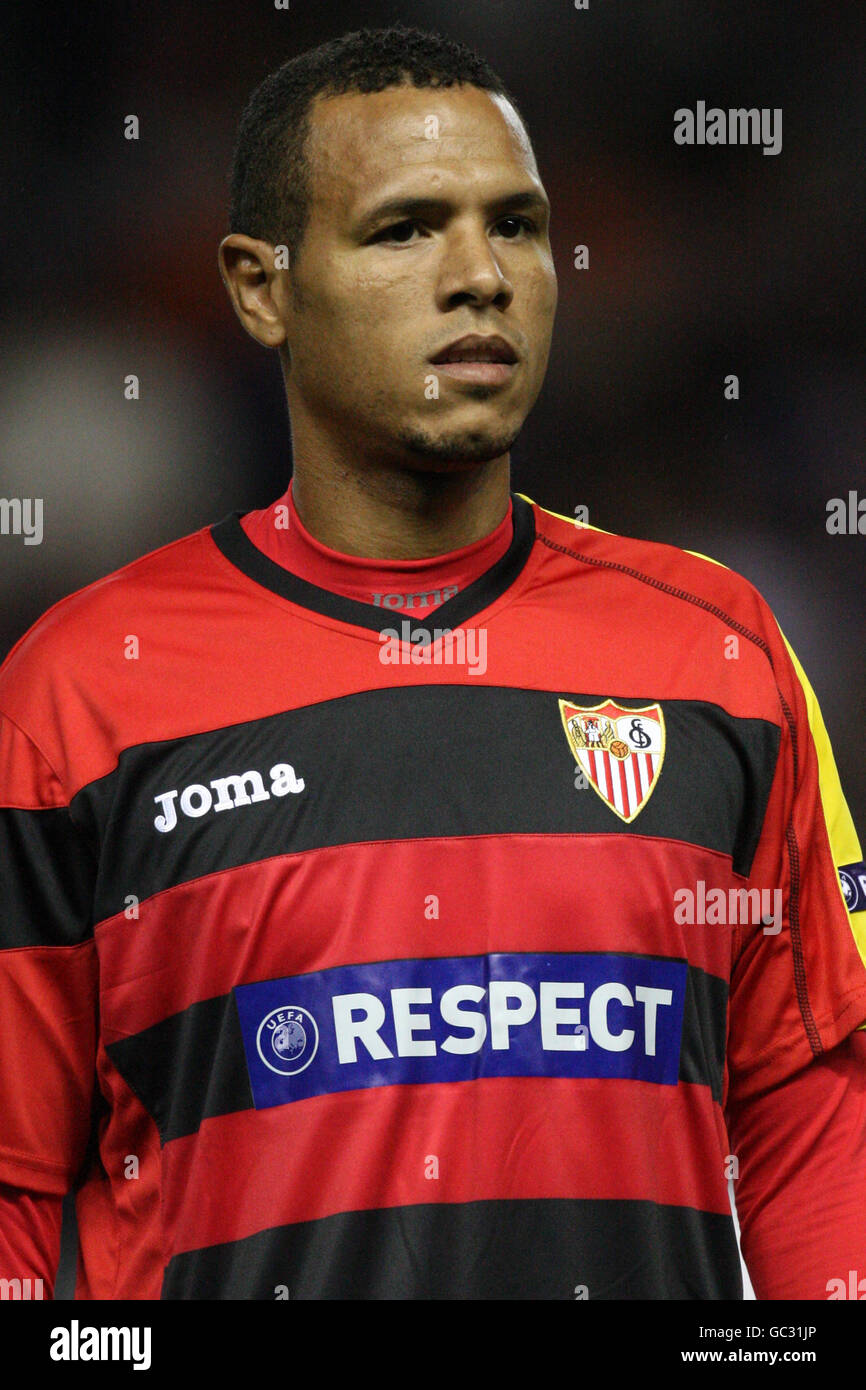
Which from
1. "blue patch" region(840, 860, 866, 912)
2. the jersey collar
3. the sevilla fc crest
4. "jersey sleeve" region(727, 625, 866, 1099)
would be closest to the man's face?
the jersey collar

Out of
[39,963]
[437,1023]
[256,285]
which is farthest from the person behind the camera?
[256,285]

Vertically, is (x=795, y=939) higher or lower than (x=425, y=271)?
lower

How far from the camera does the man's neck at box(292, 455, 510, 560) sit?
60.7 inches

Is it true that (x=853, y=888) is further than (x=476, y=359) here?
Yes

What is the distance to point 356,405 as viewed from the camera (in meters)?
1.49

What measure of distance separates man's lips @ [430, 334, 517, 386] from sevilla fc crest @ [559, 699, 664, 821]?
0.31 metres

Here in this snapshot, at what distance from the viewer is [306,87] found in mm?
1555

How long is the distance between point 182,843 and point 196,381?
98 centimetres

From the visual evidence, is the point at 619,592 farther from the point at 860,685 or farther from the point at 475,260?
the point at 860,685

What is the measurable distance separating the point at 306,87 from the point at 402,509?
0.42 metres

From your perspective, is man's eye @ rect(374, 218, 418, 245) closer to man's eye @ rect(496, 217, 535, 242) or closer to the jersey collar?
man's eye @ rect(496, 217, 535, 242)

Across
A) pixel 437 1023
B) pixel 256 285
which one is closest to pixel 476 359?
pixel 256 285

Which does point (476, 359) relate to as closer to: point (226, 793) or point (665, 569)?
point (665, 569)

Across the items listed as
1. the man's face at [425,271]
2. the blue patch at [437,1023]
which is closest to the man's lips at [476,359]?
the man's face at [425,271]
